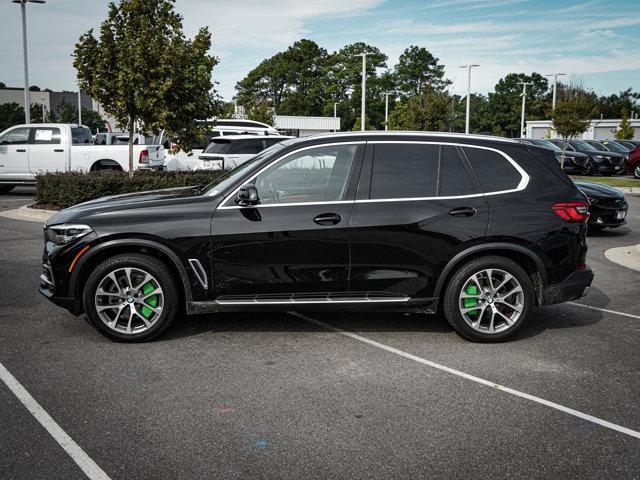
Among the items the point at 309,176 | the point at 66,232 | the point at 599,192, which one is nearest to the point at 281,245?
the point at 309,176

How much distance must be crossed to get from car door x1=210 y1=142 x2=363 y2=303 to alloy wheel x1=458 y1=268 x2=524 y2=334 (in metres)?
1.10

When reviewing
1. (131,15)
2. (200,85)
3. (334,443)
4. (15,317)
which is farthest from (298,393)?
(131,15)

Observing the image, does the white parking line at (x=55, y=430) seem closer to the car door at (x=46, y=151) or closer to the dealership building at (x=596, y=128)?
the car door at (x=46, y=151)

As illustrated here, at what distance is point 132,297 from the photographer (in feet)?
18.4

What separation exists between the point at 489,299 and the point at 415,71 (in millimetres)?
106466

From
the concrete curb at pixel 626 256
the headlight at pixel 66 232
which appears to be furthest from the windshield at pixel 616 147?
the headlight at pixel 66 232

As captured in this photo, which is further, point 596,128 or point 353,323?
point 596,128

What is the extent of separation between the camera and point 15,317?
642 centimetres

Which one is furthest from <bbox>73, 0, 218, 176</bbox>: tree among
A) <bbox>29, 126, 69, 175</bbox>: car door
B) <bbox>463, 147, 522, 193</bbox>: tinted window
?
<bbox>463, 147, 522, 193</bbox>: tinted window

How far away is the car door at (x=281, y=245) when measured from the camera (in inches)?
219

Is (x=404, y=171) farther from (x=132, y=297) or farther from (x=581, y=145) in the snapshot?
(x=581, y=145)

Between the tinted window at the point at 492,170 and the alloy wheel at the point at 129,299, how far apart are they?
118 inches

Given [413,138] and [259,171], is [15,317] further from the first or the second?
[413,138]

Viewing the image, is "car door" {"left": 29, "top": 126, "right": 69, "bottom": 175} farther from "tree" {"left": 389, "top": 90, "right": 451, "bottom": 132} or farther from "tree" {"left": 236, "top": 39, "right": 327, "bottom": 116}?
"tree" {"left": 236, "top": 39, "right": 327, "bottom": 116}
